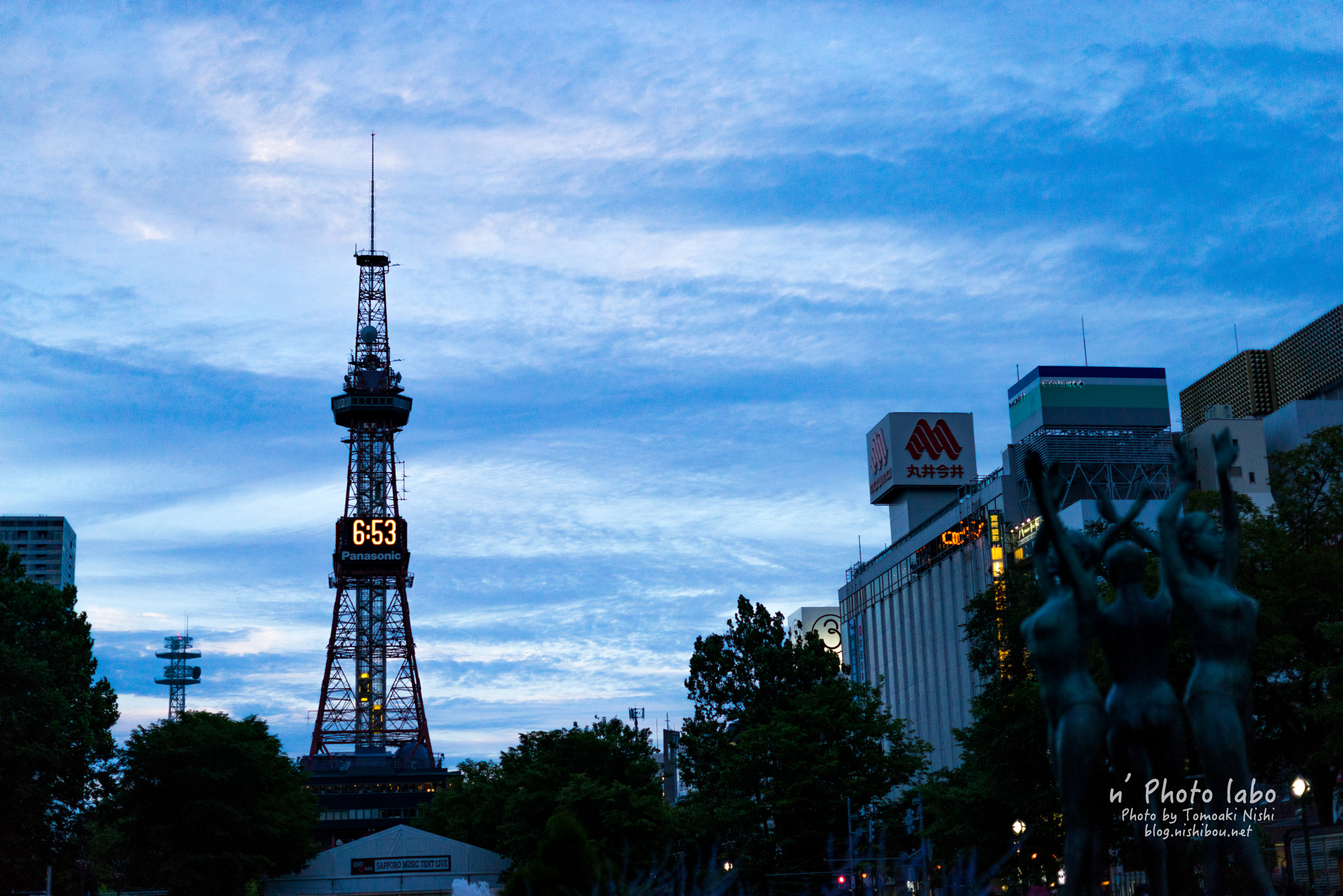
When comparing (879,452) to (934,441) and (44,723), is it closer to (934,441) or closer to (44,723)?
(934,441)

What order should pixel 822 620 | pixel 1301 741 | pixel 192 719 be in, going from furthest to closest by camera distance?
Answer: 1. pixel 822 620
2. pixel 192 719
3. pixel 1301 741

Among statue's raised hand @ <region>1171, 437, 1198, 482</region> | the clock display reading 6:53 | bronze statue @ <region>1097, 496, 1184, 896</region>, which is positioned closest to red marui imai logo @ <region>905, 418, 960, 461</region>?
the clock display reading 6:53

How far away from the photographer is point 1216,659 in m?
15.5

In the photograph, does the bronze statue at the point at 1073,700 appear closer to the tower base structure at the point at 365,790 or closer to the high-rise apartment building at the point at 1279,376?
the high-rise apartment building at the point at 1279,376

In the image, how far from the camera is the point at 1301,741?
123ft

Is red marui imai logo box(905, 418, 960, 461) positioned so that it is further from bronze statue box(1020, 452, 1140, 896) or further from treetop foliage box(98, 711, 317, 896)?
bronze statue box(1020, 452, 1140, 896)

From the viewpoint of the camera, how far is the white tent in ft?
245

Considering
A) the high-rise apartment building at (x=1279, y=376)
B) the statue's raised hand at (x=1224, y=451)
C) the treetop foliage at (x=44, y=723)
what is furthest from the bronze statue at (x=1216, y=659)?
the high-rise apartment building at (x=1279, y=376)

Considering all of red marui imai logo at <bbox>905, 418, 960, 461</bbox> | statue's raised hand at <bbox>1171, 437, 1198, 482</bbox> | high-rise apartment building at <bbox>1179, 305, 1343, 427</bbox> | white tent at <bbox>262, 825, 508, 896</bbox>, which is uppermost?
high-rise apartment building at <bbox>1179, 305, 1343, 427</bbox>

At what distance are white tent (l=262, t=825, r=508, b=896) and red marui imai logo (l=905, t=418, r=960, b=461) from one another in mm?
43728

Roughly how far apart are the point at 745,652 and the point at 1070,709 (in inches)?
1905

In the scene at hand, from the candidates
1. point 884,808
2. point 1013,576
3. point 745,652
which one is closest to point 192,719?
point 745,652

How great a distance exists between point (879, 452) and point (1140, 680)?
94450mm

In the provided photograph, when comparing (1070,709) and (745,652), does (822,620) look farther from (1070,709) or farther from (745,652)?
(1070,709)
